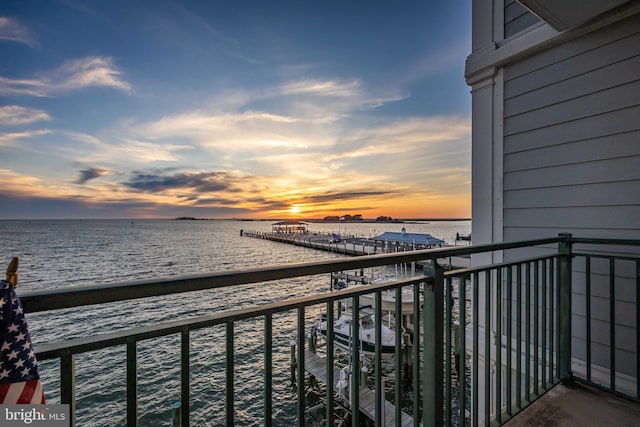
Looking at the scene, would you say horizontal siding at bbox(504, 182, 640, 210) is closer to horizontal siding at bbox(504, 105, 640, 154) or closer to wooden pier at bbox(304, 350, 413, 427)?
horizontal siding at bbox(504, 105, 640, 154)

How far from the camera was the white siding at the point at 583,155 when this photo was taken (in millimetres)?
2082

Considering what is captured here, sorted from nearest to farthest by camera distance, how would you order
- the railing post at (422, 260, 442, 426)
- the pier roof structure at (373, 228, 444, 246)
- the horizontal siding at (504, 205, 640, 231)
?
the railing post at (422, 260, 442, 426) < the horizontal siding at (504, 205, 640, 231) < the pier roof structure at (373, 228, 444, 246)

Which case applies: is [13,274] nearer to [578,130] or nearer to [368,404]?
[578,130]

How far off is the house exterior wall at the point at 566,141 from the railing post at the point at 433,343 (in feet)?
5.49

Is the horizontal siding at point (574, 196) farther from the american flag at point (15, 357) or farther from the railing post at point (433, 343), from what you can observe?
the american flag at point (15, 357)

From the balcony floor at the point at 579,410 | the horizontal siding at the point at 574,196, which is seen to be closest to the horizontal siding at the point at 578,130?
the horizontal siding at the point at 574,196

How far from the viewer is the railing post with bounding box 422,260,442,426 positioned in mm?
1280

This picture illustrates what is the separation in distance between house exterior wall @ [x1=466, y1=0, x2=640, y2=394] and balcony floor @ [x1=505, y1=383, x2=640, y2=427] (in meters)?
0.31

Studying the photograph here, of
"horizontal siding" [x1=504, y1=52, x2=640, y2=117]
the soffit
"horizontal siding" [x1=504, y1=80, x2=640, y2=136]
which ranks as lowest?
"horizontal siding" [x1=504, y1=80, x2=640, y2=136]

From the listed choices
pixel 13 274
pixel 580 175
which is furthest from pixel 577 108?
pixel 13 274

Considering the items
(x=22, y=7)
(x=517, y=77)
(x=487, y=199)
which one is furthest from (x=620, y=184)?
(x=22, y=7)

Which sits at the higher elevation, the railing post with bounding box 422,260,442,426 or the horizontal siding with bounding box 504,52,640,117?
the horizontal siding with bounding box 504,52,640,117

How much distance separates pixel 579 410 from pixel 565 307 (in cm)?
63

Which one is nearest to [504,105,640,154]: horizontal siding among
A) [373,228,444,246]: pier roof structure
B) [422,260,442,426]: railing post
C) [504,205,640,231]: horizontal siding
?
[504,205,640,231]: horizontal siding
